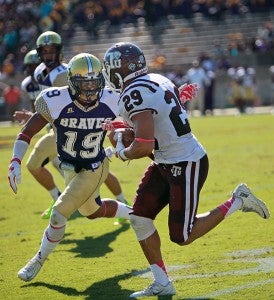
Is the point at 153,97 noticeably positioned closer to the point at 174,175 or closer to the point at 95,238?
the point at 174,175

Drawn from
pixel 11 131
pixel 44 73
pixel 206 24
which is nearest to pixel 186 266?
pixel 44 73

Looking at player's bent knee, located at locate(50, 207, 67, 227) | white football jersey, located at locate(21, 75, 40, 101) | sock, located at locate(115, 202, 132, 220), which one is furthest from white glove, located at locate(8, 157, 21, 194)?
white football jersey, located at locate(21, 75, 40, 101)

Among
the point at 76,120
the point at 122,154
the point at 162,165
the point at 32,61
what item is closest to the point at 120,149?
the point at 122,154

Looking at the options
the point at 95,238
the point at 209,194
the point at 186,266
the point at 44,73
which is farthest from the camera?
the point at 209,194

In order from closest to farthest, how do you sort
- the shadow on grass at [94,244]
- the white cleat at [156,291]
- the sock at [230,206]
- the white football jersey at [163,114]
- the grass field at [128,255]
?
the white football jersey at [163,114], the white cleat at [156,291], the grass field at [128,255], the sock at [230,206], the shadow on grass at [94,244]

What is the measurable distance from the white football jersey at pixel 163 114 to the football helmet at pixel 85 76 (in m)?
0.65

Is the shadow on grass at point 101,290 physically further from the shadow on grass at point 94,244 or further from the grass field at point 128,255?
the shadow on grass at point 94,244

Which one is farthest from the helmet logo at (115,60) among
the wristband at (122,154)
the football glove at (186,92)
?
the football glove at (186,92)

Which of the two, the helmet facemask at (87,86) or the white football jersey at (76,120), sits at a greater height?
the helmet facemask at (87,86)

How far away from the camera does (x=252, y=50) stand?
2498 cm

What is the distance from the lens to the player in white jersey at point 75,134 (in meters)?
5.36

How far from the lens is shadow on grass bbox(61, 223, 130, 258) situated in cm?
614

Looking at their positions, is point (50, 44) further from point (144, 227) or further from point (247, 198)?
point (144, 227)

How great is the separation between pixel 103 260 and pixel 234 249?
3.21ft
